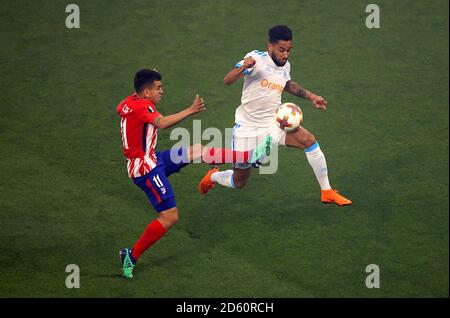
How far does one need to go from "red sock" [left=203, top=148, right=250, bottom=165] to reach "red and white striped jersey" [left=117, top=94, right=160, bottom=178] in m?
0.83

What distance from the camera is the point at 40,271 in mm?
11156

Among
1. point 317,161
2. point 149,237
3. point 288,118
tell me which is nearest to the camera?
point 149,237

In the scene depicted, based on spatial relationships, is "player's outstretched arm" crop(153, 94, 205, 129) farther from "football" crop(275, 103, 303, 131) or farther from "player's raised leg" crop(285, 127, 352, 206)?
"player's raised leg" crop(285, 127, 352, 206)

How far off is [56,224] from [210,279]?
2.42 meters

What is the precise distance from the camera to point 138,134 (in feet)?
36.5

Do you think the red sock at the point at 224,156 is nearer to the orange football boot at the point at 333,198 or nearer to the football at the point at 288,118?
the football at the point at 288,118

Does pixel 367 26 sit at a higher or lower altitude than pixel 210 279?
higher

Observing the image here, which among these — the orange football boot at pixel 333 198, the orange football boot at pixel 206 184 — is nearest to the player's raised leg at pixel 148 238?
Result: the orange football boot at pixel 206 184

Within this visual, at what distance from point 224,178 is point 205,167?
3.53ft

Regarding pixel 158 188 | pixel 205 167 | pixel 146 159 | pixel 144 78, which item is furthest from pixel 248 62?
pixel 205 167

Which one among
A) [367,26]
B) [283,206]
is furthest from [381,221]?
[367,26]

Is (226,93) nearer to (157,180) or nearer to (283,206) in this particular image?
(283,206)

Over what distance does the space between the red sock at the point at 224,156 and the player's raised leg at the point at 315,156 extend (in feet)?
2.02

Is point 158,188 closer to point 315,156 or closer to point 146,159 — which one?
point 146,159
